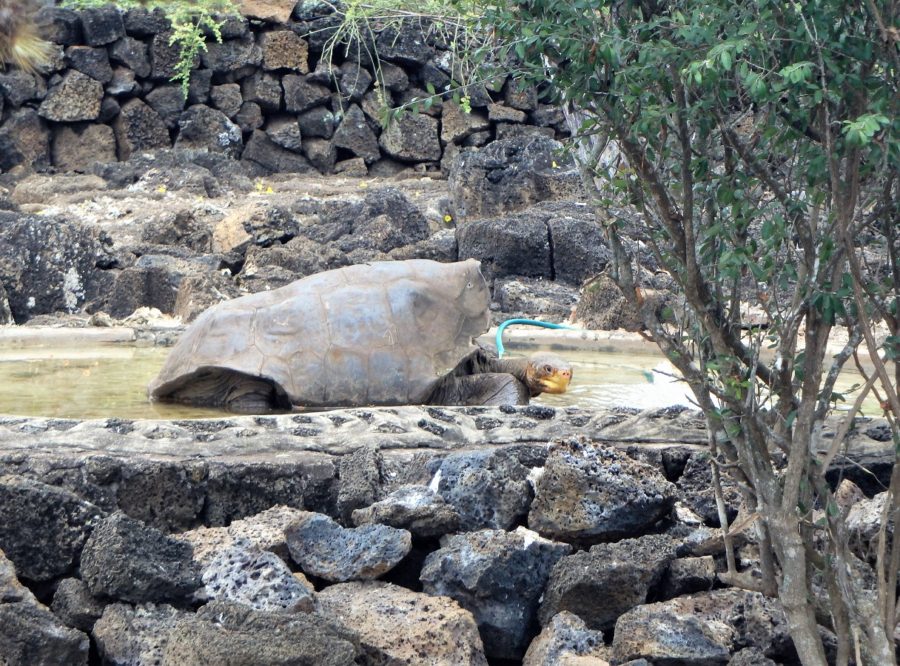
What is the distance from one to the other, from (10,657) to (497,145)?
10.2 metres

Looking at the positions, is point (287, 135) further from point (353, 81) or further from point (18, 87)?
point (18, 87)

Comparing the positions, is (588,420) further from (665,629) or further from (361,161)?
(361,161)

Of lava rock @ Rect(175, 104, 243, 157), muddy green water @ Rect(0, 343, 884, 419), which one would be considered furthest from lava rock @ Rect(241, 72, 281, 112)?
muddy green water @ Rect(0, 343, 884, 419)

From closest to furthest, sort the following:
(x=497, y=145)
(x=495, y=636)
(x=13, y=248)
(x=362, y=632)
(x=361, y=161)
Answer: (x=362, y=632) → (x=495, y=636) → (x=13, y=248) → (x=497, y=145) → (x=361, y=161)

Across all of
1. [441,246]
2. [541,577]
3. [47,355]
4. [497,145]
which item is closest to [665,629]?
[541,577]

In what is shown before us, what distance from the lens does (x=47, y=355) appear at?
594cm

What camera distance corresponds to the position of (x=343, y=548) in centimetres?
282

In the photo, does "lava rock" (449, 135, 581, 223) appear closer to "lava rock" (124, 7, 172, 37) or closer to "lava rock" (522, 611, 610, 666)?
"lava rock" (124, 7, 172, 37)

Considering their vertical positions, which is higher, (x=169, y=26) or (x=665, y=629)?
(x=169, y=26)

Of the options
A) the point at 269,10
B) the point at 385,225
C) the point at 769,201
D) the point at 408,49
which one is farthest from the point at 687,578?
the point at 269,10

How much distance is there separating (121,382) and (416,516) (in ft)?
8.55

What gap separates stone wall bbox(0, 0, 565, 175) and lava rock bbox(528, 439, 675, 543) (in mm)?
14183

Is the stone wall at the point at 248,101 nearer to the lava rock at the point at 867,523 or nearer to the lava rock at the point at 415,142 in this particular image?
the lava rock at the point at 415,142

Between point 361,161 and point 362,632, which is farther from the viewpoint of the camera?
point 361,161
